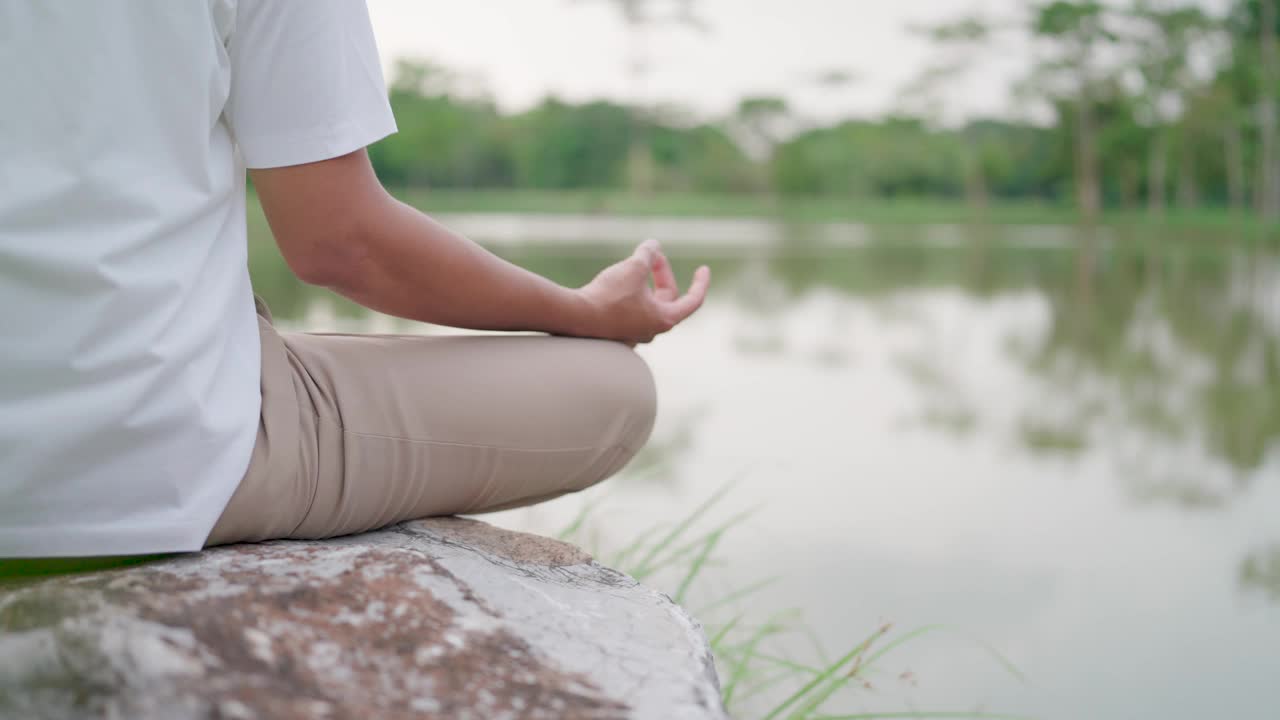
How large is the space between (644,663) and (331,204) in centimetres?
36

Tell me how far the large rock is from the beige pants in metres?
0.05

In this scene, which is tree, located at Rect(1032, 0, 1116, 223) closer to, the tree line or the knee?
the tree line

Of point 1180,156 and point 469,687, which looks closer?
point 469,687

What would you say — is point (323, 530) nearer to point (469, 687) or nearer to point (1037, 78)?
point (469, 687)

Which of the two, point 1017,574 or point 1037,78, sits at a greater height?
point 1037,78

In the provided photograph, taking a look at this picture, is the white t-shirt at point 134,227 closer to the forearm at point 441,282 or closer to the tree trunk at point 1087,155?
the forearm at point 441,282

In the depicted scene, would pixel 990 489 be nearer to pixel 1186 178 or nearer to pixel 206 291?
pixel 206 291

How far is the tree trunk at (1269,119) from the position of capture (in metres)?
14.1

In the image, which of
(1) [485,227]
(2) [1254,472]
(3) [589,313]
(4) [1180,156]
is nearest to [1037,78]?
(4) [1180,156]

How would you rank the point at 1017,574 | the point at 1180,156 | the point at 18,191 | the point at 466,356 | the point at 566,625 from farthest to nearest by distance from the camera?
the point at 1180,156 → the point at 1017,574 → the point at 466,356 → the point at 566,625 → the point at 18,191

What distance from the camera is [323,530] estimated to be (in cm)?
80

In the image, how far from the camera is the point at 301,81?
2.19 ft

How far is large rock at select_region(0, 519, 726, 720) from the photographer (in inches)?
21.9

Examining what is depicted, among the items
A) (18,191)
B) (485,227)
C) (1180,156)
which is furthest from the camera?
(1180,156)
